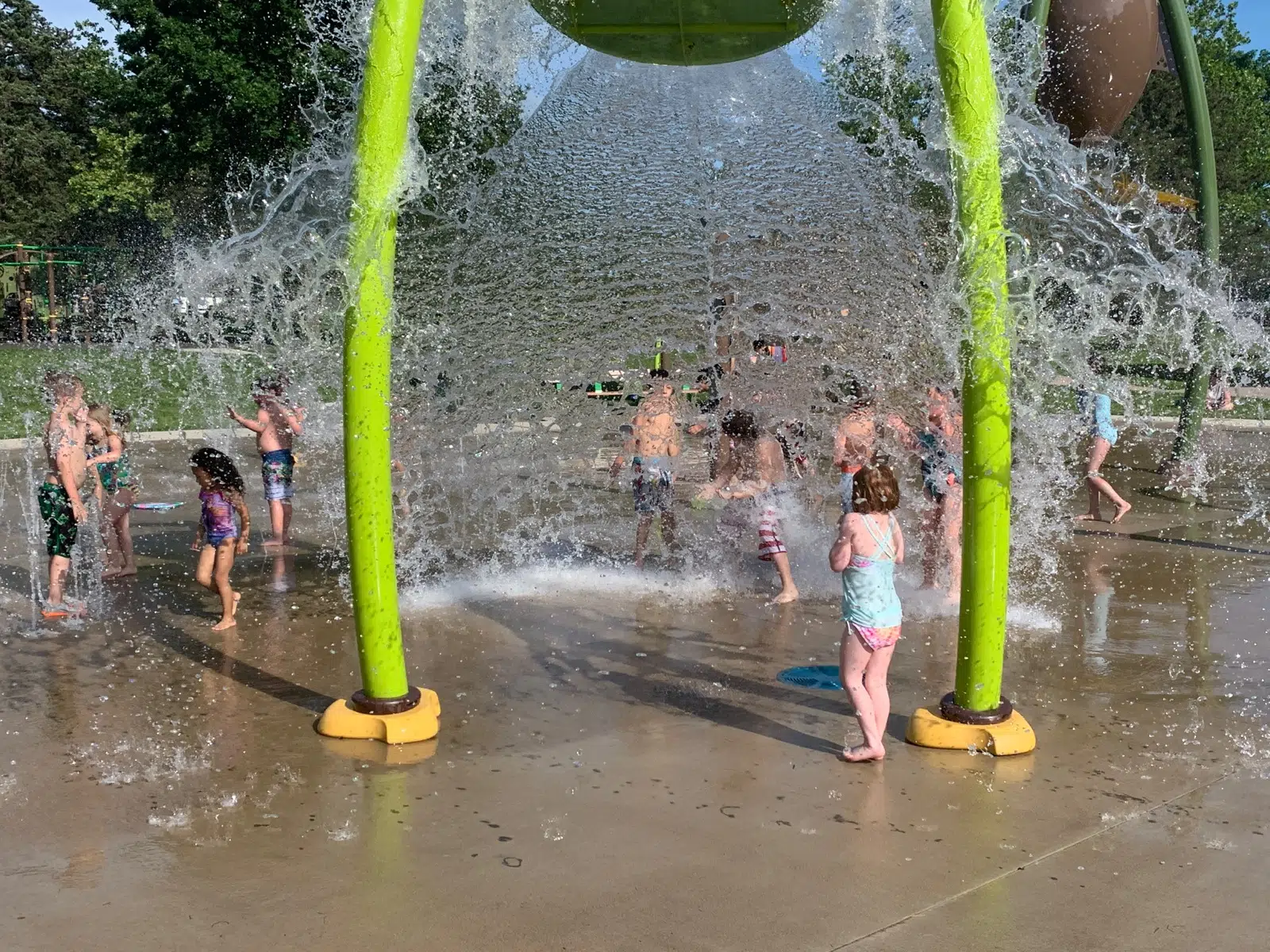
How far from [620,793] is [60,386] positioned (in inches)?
180

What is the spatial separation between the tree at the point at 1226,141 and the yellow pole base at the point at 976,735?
1356 inches

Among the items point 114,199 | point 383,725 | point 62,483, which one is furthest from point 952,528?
point 114,199

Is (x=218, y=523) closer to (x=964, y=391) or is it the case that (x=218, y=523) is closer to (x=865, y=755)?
(x=865, y=755)

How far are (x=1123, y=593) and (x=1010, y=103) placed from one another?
3440 mm

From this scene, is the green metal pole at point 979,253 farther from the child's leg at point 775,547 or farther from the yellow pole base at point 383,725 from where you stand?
the child's leg at point 775,547

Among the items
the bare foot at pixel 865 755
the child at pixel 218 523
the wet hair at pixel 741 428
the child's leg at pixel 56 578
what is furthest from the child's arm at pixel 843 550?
the child's leg at pixel 56 578

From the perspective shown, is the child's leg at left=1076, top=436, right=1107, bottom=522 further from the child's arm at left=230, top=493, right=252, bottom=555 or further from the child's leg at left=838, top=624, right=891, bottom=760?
the child's arm at left=230, top=493, right=252, bottom=555

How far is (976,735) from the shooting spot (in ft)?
15.8

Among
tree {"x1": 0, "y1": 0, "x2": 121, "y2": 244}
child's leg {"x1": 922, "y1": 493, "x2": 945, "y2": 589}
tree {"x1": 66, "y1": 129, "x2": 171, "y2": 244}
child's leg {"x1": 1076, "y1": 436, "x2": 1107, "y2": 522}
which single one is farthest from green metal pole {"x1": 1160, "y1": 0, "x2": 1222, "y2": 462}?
tree {"x1": 66, "y1": 129, "x2": 171, "y2": 244}

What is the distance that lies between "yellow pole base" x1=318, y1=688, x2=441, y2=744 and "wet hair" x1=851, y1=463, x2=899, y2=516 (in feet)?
6.12

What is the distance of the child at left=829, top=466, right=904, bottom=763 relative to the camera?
4.72 m

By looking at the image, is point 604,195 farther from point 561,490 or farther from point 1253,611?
point 1253,611

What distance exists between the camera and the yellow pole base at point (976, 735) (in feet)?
15.7

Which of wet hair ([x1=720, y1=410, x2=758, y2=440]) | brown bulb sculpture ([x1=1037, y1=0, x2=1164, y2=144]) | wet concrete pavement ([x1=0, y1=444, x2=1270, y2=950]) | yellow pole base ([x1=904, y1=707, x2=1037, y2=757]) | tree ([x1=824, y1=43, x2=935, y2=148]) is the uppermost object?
brown bulb sculpture ([x1=1037, y1=0, x2=1164, y2=144])
